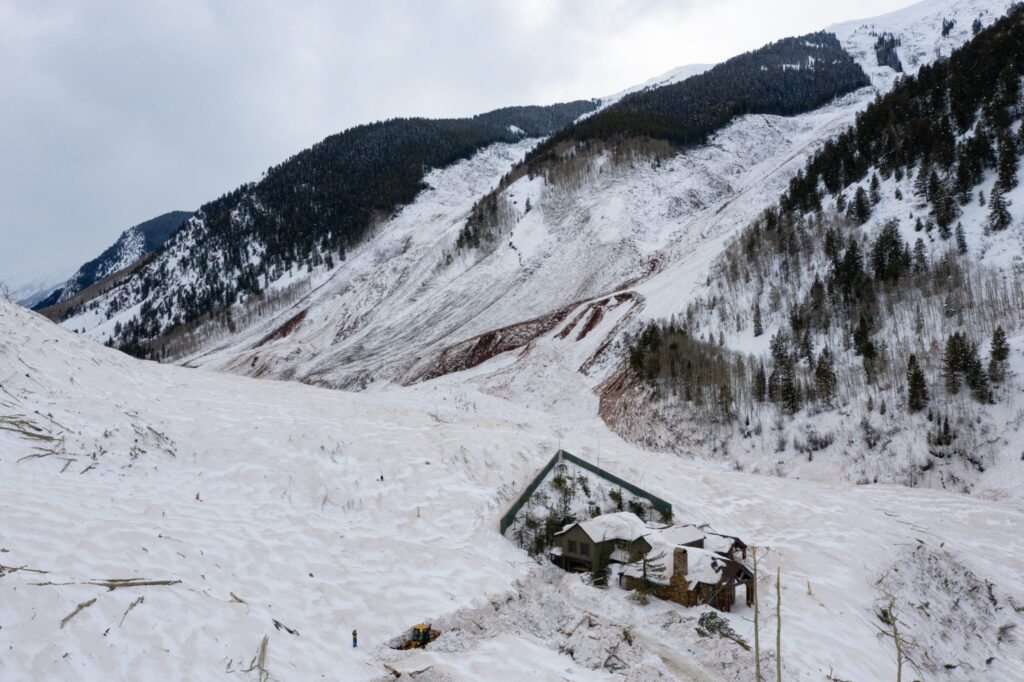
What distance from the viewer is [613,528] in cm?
1630

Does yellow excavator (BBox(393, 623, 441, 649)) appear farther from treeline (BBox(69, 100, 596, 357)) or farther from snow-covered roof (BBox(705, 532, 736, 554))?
treeline (BBox(69, 100, 596, 357))

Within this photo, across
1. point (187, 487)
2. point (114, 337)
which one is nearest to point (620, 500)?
point (187, 487)

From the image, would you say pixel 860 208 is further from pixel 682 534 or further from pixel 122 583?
pixel 122 583

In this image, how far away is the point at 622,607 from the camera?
1424 cm

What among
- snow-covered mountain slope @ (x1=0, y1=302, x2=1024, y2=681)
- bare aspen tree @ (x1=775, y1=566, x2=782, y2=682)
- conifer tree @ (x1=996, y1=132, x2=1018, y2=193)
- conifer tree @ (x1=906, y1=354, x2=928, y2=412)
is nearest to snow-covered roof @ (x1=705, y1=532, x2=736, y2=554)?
snow-covered mountain slope @ (x1=0, y1=302, x2=1024, y2=681)

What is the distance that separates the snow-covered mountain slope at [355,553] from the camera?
351 inches

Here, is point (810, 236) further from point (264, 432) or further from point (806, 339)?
point (264, 432)

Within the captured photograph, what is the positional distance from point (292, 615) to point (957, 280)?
1469 inches

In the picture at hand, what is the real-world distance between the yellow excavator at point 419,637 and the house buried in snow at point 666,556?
600 cm

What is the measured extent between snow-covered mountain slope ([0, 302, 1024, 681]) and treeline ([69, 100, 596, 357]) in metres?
84.3

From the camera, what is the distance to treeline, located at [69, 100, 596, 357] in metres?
108

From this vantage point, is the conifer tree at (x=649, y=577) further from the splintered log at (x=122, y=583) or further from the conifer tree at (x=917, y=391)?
the conifer tree at (x=917, y=391)

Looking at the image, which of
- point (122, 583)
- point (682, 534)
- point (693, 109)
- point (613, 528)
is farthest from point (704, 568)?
point (693, 109)

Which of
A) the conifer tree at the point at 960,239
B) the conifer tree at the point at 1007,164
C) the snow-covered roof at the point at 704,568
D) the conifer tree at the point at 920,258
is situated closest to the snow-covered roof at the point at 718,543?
the snow-covered roof at the point at 704,568
